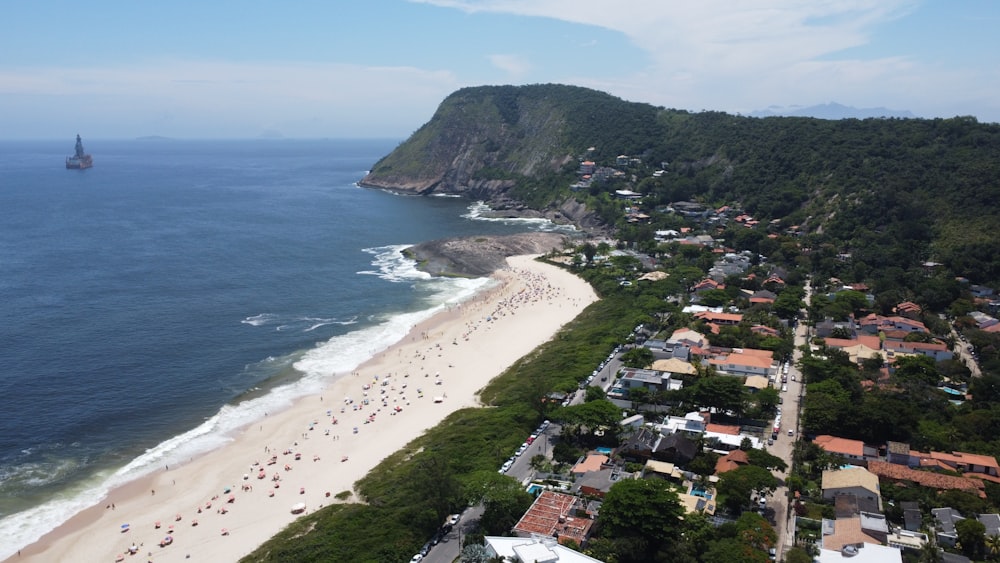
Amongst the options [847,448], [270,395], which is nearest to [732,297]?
[847,448]

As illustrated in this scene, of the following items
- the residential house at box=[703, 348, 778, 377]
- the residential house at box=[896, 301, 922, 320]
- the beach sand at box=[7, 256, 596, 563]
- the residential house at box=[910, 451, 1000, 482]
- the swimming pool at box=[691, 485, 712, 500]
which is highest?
the residential house at box=[896, 301, 922, 320]

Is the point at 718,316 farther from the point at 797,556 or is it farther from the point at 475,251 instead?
the point at 475,251

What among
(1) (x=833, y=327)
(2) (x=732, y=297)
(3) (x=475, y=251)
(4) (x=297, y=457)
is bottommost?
(4) (x=297, y=457)

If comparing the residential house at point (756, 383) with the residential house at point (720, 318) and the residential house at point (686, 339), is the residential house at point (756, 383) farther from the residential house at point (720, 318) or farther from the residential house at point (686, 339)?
the residential house at point (720, 318)

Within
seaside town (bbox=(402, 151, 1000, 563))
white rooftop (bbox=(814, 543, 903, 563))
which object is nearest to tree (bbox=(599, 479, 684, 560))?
seaside town (bbox=(402, 151, 1000, 563))

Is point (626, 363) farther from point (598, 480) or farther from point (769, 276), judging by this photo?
point (769, 276)

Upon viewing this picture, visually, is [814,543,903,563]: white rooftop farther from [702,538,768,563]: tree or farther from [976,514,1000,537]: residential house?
[976,514,1000,537]: residential house
